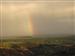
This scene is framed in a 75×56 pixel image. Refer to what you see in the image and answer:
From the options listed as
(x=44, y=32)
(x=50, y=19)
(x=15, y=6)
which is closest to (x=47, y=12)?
(x=50, y=19)

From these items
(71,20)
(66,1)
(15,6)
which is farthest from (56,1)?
(15,6)

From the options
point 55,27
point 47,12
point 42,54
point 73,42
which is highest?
point 47,12

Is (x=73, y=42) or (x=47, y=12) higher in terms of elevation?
(x=47, y=12)

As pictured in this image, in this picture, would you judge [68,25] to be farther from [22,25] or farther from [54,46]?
[22,25]

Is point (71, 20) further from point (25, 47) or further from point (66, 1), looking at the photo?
point (25, 47)

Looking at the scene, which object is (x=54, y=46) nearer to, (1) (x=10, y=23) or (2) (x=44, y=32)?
(2) (x=44, y=32)

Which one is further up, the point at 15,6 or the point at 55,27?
the point at 15,6

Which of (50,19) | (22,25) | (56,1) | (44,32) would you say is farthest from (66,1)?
(22,25)
